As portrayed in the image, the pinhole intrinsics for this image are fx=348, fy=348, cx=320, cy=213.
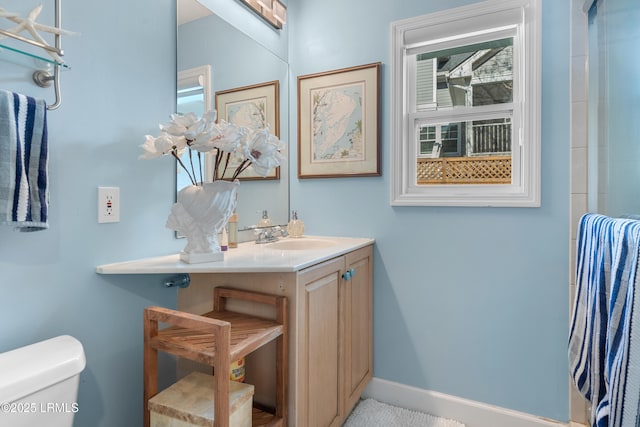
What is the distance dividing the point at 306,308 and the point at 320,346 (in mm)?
213

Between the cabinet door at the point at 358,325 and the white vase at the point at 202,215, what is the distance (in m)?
0.63

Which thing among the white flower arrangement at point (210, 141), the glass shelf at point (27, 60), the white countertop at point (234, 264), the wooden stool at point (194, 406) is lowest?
the wooden stool at point (194, 406)

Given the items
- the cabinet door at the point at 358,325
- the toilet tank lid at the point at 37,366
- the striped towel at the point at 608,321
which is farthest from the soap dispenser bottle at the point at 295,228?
the striped towel at the point at 608,321

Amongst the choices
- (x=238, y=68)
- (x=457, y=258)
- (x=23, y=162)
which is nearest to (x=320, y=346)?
(x=457, y=258)

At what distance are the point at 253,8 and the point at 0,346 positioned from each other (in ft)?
5.84

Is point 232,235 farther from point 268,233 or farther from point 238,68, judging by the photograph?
point 238,68

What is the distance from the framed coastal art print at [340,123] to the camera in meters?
1.93

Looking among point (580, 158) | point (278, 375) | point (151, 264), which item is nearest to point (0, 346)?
point (151, 264)

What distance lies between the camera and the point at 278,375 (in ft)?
3.97

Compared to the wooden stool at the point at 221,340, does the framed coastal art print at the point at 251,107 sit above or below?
above

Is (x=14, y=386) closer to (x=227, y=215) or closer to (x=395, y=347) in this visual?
(x=227, y=215)

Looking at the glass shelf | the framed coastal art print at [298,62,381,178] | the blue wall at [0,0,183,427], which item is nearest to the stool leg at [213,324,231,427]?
the blue wall at [0,0,183,427]

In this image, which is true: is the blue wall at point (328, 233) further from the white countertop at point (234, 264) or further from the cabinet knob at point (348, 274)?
the cabinet knob at point (348, 274)

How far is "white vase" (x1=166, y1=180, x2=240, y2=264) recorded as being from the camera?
3.92 feet
